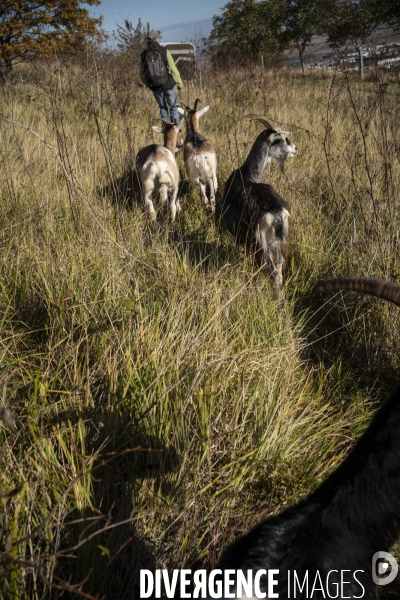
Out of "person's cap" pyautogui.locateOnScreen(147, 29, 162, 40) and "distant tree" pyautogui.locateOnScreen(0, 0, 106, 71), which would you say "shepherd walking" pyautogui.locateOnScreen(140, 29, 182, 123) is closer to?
"person's cap" pyautogui.locateOnScreen(147, 29, 162, 40)

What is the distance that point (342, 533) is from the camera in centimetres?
143

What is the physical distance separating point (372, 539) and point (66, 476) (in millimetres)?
1237

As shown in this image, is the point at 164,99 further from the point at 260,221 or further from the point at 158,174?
the point at 260,221

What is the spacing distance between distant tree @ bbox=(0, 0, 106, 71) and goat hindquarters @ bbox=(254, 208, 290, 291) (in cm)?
1013

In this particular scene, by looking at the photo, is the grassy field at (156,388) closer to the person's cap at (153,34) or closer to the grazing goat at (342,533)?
the grazing goat at (342,533)

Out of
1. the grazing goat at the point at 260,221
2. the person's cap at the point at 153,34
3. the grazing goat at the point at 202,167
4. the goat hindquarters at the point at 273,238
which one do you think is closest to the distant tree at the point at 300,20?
the person's cap at the point at 153,34

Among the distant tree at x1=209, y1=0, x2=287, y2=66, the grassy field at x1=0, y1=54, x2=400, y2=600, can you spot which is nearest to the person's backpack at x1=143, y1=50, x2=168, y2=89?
the grassy field at x1=0, y1=54, x2=400, y2=600

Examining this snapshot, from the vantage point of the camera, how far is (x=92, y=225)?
12.5 ft

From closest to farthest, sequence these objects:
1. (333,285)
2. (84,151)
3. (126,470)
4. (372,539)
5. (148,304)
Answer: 1. (372,539)
2. (333,285)
3. (126,470)
4. (148,304)
5. (84,151)

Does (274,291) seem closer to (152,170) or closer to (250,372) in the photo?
(250,372)

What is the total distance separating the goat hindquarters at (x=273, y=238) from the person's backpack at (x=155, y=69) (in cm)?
578

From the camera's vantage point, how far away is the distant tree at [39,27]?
41.8 ft

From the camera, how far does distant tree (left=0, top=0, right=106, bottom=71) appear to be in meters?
12.7

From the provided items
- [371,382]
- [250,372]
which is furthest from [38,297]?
[371,382]
